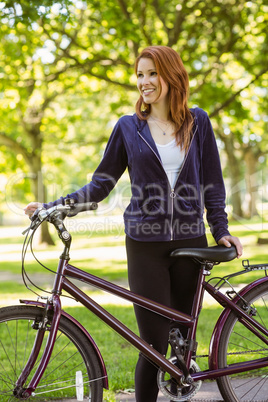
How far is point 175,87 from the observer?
2746mm

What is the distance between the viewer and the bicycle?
2.43m

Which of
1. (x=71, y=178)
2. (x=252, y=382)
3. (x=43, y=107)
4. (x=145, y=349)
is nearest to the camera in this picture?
(x=145, y=349)

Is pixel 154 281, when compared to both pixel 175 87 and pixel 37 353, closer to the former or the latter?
pixel 37 353

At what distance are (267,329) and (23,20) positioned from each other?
5.22m

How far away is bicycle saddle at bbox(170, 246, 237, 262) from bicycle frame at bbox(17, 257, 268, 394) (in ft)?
0.32

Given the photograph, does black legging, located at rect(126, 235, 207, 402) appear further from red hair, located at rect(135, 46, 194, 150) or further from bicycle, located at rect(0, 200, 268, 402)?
red hair, located at rect(135, 46, 194, 150)

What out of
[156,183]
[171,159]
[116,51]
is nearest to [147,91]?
[171,159]

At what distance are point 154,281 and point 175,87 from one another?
106cm

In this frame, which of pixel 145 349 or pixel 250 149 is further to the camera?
pixel 250 149

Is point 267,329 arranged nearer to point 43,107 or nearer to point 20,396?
point 20,396

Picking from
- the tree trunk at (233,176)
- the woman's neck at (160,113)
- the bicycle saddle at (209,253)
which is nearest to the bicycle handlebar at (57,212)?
the bicycle saddle at (209,253)

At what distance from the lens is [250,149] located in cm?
2614

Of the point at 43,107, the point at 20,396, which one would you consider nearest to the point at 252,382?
the point at 20,396

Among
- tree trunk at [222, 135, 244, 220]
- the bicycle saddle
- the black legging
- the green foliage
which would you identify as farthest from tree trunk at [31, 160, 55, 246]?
the bicycle saddle
